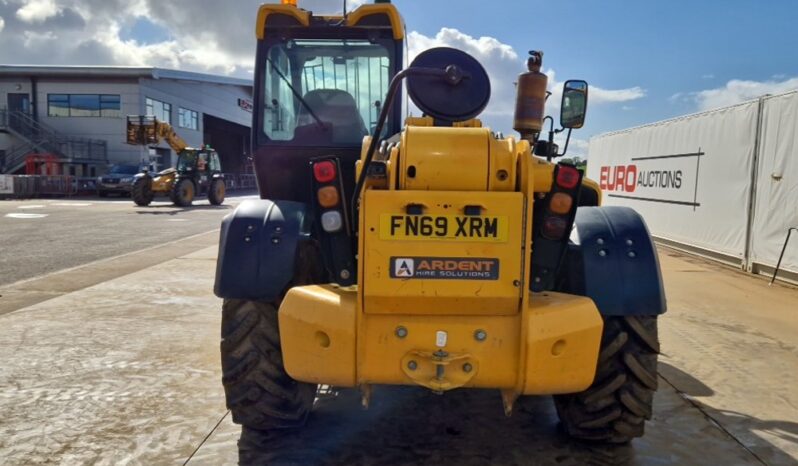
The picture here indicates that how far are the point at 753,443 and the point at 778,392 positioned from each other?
1157mm

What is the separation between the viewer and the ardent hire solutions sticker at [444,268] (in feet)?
8.86

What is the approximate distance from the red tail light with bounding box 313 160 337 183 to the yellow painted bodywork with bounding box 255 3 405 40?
69.8 inches

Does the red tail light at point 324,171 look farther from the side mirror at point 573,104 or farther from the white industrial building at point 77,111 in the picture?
the white industrial building at point 77,111

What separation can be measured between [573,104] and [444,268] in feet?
6.32

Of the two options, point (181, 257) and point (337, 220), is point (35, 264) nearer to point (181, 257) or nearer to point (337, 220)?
point (181, 257)

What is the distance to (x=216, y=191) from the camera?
25.0m

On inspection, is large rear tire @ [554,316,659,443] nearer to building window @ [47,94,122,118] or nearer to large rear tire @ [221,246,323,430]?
large rear tire @ [221,246,323,430]

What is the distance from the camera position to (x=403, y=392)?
14.1 feet

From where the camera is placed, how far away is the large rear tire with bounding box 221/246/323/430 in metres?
3.26

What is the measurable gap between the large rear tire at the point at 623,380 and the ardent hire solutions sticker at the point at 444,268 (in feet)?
2.97

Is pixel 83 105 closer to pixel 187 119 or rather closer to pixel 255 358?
pixel 187 119

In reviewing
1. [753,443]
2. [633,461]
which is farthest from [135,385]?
[753,443]

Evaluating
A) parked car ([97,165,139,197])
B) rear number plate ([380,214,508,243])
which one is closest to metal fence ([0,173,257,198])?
parked car ([97,165,139,197])

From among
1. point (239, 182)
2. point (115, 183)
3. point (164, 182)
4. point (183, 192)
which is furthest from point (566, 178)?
point (239, 182)
